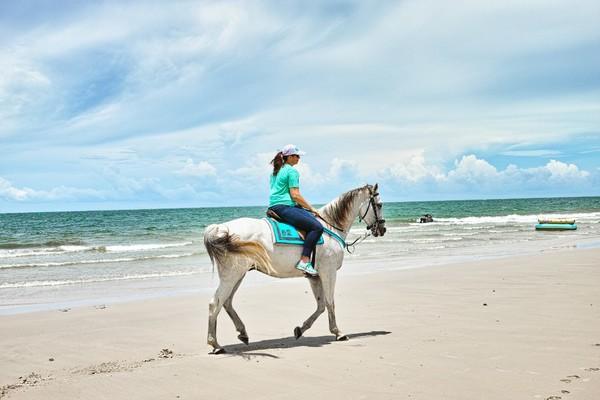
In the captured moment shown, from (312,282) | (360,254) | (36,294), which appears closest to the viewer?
(312,282)

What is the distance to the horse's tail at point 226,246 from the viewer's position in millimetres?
6648

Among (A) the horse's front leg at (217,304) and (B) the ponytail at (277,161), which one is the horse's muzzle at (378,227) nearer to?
(B) the ponytail at (277,161)

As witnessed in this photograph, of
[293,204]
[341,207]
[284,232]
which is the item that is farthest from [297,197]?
[341,207]

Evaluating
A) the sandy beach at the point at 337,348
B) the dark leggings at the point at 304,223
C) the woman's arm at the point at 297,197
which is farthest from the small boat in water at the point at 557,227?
the woman's arm at the point at 297,197

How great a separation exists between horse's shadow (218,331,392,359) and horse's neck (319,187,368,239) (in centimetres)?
142

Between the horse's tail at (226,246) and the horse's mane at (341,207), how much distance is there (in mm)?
1390

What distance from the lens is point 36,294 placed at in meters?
13.6

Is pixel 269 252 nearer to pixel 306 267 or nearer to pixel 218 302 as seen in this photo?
pixel 306 267

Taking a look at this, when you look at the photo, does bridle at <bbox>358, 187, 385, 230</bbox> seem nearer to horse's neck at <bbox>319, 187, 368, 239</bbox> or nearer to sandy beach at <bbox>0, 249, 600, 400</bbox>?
horse's neck at <bbox>319, 187, 368, 239</bbox>

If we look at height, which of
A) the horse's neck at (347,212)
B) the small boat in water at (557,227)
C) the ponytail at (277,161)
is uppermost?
the ponytail at (277,161)

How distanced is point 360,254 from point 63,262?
1208 cm

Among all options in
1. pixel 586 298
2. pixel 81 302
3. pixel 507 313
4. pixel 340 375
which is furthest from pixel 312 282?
pixel 81 302

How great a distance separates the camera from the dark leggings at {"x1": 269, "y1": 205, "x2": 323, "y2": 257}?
7172 mm

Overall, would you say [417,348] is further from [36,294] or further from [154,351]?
[36,294]
